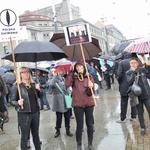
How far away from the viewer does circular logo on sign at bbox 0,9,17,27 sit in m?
4.58

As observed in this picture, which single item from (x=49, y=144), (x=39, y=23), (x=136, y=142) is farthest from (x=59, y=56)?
(x=39, y=23)

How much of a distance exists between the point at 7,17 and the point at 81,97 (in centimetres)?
196

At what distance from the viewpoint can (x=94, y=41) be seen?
583 centimetres

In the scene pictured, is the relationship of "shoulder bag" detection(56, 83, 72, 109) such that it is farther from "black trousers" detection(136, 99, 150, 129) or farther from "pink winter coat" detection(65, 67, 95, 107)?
"black trousers" detection(136, 99, 150, 129)

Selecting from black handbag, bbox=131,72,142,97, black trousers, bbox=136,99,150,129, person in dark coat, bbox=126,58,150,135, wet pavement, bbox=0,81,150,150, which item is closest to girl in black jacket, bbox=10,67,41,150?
wet pavement, bbox=0,81,150,150

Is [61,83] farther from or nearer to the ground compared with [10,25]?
nearer to the ground

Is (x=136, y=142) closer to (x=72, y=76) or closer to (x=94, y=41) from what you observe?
(x=72, y=76)

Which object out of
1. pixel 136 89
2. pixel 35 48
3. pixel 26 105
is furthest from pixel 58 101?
pixel 136 89

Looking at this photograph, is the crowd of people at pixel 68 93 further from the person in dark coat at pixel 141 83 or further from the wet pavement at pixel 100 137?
the wet pavement at pixel 100 137

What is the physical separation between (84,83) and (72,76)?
0.26 m

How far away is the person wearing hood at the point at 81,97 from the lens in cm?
479

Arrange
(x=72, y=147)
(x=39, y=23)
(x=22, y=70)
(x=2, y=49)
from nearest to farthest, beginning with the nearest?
(x=22, y=70)
(x=72, y=147)
(x=2, y=49)
(x=39, y=23)

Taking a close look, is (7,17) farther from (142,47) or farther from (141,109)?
(141,109)

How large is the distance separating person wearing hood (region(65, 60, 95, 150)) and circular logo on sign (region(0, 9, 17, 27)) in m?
1.45
